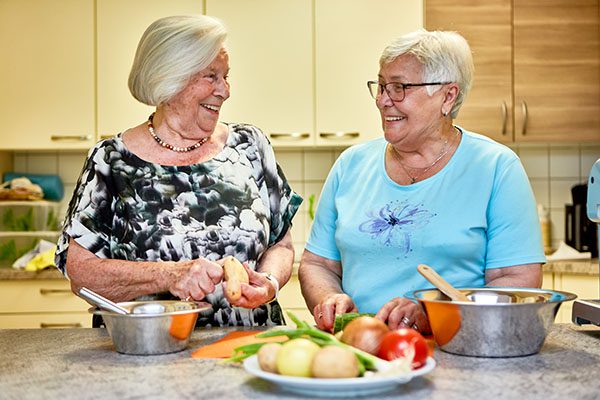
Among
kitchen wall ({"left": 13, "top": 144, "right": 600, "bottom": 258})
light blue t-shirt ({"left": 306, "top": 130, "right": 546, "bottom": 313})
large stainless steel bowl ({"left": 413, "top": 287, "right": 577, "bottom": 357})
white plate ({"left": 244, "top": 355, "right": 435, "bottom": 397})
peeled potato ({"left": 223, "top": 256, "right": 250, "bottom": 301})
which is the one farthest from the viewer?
kitchen wall ({"left": 13, "top": 144, "right": 600, "bottom": 258})

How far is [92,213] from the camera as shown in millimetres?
1844

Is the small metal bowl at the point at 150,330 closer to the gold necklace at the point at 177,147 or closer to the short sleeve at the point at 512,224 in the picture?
the gold necklace at the point at 177,147

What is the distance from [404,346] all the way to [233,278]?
43cm

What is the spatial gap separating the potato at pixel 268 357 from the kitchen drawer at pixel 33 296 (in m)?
2.23

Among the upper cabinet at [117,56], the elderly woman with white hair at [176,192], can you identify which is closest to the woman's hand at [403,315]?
the elderly woman with white hair at [176,192]

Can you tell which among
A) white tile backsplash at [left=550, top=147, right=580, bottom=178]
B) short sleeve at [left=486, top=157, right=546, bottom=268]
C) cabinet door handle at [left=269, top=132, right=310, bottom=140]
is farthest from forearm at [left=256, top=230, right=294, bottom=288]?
white tile backsplash at [left=550, top=147, right=580, bottom=178]

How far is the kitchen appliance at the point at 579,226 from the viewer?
345 centimetres

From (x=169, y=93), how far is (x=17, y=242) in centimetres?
185

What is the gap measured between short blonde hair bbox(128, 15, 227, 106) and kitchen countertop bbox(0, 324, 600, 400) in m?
0.64

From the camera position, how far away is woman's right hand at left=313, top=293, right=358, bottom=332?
5.40 ft

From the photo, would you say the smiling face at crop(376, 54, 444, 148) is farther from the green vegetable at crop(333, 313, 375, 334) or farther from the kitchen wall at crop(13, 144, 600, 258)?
the kitchen wall at crop(13, 144, 600, 258)

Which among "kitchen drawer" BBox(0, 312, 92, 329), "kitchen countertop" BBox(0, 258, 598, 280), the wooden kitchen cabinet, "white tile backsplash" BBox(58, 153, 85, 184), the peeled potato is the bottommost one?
"kitchen drawer" BBox(0, 312, 92, 329)

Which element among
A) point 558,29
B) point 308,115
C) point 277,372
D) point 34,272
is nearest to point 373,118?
point 308,115

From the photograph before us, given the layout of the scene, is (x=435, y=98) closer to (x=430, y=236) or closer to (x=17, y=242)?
(x=430, y=236)
